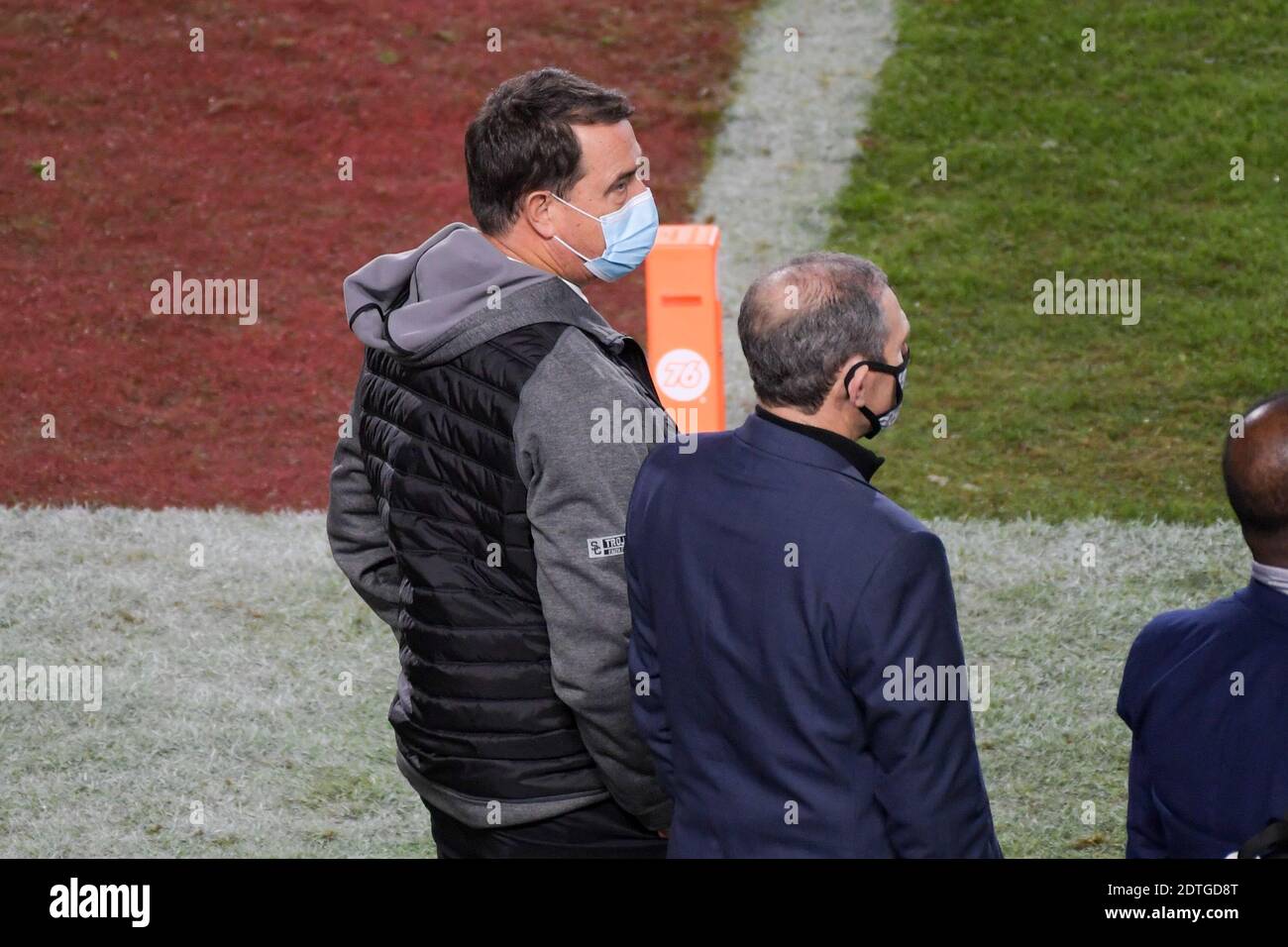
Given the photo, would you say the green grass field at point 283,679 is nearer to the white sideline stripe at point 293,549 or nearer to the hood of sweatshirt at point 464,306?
the white sideline stripe at point 293,549

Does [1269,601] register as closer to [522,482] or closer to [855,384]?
[855,384]

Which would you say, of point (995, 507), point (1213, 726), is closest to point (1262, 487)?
point (1213, 726)

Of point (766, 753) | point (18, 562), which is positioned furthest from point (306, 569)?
point (766, 753)

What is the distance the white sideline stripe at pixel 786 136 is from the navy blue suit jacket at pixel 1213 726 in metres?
8.04

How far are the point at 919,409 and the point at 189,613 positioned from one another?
5.09 m

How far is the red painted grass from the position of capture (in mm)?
10375

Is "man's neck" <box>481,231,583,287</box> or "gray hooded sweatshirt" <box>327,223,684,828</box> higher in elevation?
"man's neck" <box>481,231,583,287</box>

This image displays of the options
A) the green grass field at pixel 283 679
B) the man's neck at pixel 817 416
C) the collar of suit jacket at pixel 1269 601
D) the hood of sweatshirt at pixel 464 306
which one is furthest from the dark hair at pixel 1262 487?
the green grass field at pixel 283 679

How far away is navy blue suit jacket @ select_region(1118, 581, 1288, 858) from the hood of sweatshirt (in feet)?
3.69

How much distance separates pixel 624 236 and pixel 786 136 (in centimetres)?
1137

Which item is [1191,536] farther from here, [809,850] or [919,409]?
[809,850]

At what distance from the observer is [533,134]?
2811 millimetres

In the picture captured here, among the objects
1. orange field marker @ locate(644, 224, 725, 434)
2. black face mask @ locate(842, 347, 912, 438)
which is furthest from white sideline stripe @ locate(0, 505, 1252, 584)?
black face mask @ locate(842, 347, 912, 438)

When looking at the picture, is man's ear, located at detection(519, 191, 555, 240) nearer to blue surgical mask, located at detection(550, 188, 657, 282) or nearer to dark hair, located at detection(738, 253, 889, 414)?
blue surgical mask, located at detection(550, 188, 657, 282)
